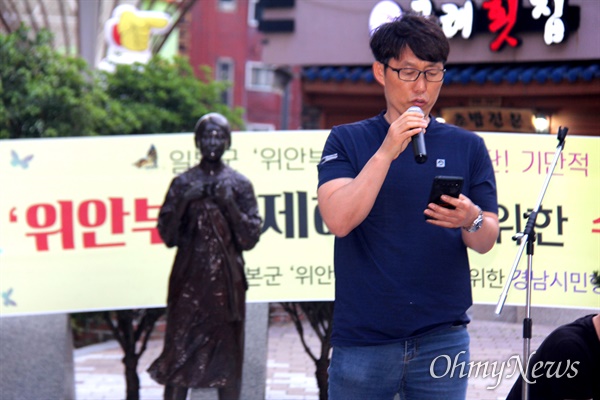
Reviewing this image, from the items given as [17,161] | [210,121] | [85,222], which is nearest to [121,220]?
[85,222]

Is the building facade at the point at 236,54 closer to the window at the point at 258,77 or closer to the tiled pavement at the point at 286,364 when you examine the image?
the window at the point at 258,77

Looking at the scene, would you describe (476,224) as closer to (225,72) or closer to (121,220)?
(121,220)

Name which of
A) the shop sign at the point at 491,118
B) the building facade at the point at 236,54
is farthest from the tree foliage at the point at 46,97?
the building facade at the point at 236,54

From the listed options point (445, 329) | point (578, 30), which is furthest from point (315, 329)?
point (445, 329)

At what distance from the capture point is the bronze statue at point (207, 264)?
5914 millimetres

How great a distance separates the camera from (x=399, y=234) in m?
3.06

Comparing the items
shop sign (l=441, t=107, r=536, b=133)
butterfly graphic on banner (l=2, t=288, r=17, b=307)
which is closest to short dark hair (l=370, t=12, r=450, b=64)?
butterfly graphic on banner (l=2, t=288, r=17, b=307)

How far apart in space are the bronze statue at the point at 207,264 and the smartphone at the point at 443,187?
302 centimetres

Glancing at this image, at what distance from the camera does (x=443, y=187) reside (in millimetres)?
2941

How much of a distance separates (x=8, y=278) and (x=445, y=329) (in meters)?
4.19

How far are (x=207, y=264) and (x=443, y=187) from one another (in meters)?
3.17

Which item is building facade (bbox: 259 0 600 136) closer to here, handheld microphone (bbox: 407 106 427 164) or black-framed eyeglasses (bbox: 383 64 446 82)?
black-framed eyeglasses (bbox: 383 64 446 82)

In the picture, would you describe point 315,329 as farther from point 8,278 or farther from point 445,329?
point 445,329

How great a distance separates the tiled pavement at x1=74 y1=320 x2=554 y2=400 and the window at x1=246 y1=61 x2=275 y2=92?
898 inches
